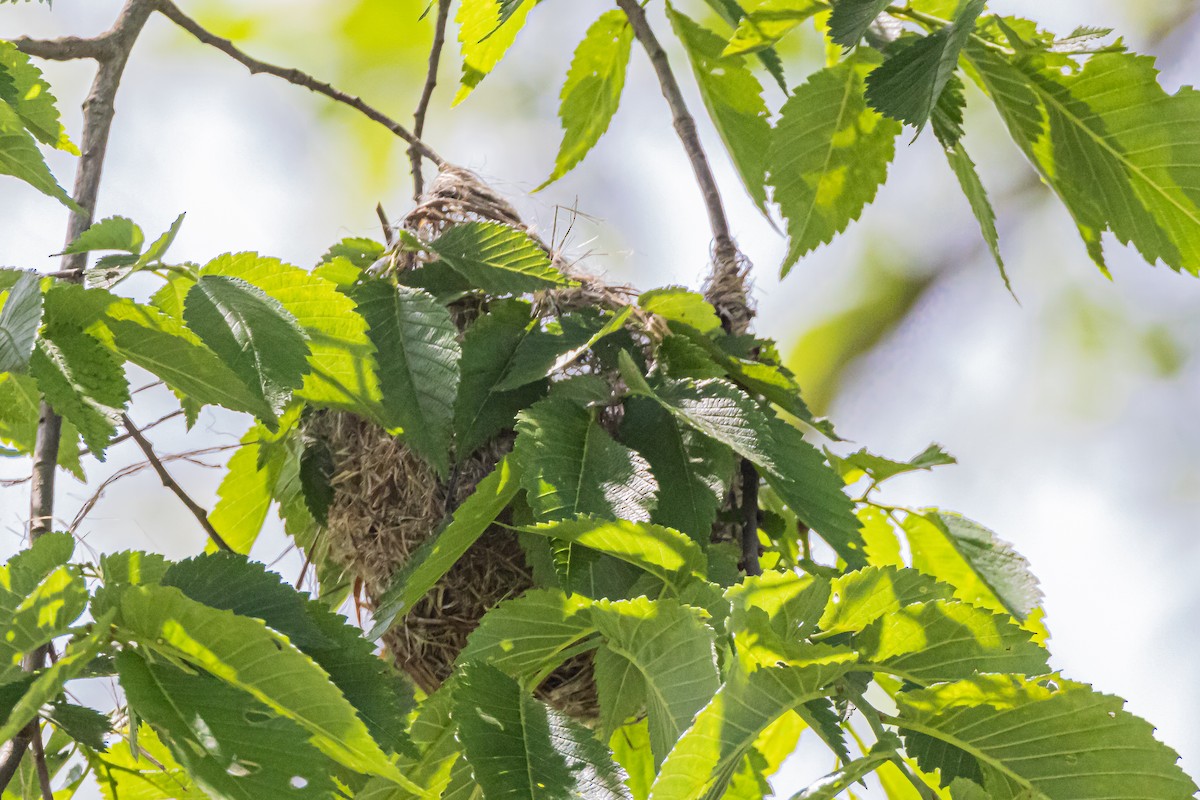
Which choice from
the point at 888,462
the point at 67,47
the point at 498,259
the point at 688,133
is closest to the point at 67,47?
the point at 67,47

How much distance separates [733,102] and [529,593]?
514mm

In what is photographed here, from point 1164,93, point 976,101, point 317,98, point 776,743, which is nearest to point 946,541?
point 776,743

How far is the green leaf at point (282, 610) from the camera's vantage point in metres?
0.52

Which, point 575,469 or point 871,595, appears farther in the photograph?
point 575,469

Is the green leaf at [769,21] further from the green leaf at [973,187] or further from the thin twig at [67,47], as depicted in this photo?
the thin twig at [67,47]

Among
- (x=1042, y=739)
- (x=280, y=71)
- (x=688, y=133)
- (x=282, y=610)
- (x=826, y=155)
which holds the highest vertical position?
(x=280, y=71)

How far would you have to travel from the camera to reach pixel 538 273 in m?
0.77

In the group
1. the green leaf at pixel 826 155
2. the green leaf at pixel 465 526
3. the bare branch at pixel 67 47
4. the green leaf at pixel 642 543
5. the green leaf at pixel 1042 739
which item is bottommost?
the green leaf at pixel 1042 739

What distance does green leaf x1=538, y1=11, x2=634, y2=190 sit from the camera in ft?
3.15

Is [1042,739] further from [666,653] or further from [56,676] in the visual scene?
[56,676]

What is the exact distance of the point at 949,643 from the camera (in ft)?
1.61

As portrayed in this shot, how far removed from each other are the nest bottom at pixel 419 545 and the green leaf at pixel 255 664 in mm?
311

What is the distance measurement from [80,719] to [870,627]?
39cm

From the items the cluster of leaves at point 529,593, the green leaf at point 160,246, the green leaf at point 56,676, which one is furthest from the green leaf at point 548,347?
the green leaf at point 56,676
